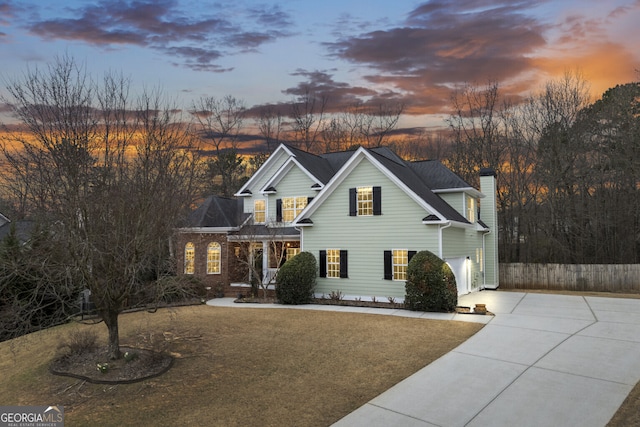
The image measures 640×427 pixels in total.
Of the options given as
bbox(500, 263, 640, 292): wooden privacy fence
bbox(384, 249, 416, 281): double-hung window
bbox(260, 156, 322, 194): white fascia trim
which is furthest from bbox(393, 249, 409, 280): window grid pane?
bbox(500, 263, 640, 292): wooden privacy fence

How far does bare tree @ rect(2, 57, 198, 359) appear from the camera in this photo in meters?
7.57

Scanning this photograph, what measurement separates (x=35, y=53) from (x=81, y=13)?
563 centimetres

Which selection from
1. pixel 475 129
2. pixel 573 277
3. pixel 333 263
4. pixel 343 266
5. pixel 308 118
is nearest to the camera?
pixel 343 266

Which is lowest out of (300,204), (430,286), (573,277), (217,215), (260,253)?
(573,277)

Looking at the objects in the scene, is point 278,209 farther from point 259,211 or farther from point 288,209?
point 259,211

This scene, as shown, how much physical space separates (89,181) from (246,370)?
17.4 ft

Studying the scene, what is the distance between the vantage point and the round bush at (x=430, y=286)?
14.6m

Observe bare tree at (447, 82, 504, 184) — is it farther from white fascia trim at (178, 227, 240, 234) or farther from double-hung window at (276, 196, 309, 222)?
white fascia trim at (178, 227, 240, 234)

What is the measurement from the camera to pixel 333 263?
60.7ft

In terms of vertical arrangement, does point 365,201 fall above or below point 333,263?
above

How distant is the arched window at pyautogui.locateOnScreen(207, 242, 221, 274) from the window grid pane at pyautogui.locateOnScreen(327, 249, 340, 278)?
6.86 m

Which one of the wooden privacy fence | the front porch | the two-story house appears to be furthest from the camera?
the wooden privacy fence

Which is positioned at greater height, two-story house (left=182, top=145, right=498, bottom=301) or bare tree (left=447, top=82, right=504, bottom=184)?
bare tree (left=447, top=82, right=504, bottom=184)

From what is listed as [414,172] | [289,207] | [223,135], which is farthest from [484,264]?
[223,135]
